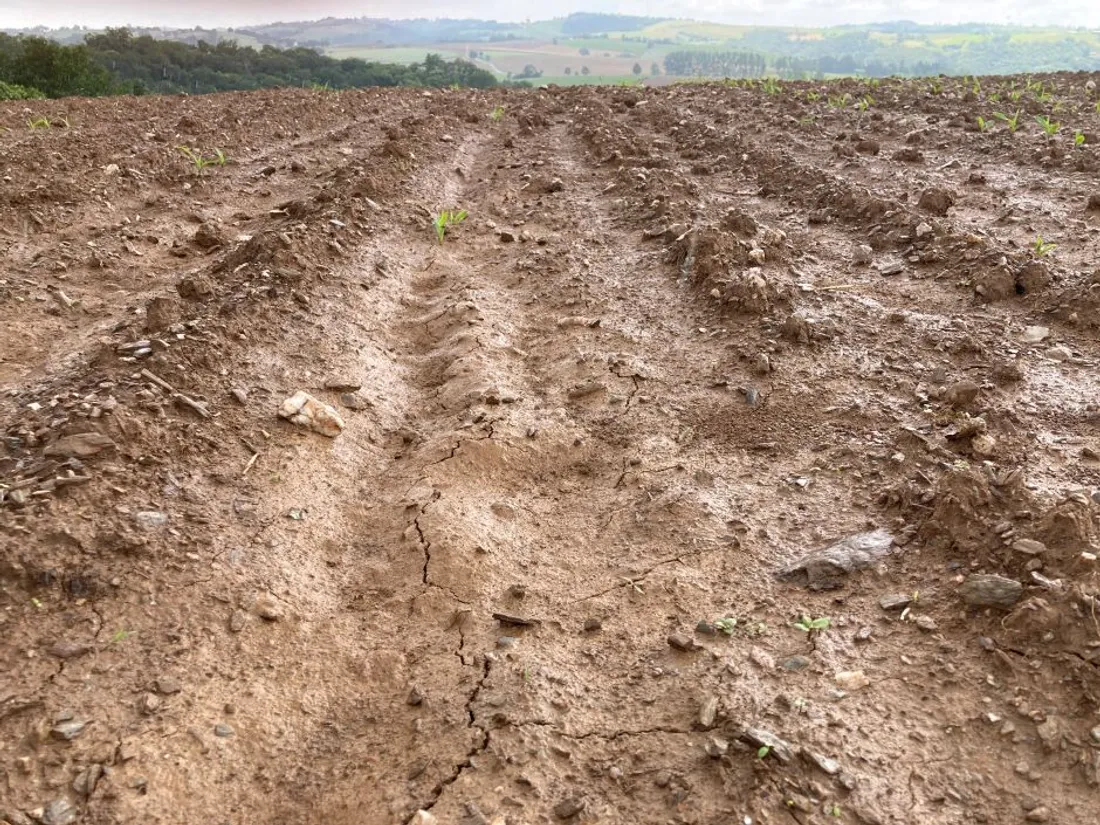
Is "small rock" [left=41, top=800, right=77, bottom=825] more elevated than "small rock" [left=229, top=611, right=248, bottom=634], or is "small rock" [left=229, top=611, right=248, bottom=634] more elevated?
"small rock" [left=229, top=611, right=248, bottom=634]

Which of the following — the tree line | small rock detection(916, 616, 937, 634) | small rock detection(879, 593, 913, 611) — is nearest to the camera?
small rock detection(916, 616, 937, 634)

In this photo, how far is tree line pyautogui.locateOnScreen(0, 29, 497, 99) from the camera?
859 inches

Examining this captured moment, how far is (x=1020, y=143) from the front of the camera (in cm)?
779

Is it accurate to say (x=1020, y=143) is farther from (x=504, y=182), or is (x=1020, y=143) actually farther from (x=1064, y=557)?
(x=1064, y=557)

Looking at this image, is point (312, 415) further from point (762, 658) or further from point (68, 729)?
point (762, 658)

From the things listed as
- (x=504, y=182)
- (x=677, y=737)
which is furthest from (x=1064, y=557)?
(x=504, y=182)

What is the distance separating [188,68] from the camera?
33.3 m

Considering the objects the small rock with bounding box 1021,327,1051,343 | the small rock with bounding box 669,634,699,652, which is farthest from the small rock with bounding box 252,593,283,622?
the small rock with bounding box 1021,327,1051,343

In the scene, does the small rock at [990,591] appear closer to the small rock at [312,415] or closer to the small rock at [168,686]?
the small rock at [168,686]

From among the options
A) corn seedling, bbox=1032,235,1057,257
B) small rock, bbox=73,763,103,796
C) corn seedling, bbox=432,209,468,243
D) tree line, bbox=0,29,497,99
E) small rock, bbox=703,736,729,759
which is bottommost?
small rock, bbox=73,763,103,796

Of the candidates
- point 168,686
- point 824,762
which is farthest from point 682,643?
point 168,686

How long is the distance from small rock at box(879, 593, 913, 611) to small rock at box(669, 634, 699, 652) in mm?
607

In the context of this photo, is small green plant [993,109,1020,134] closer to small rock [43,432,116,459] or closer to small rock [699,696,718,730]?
small rock [699,696,718,730]

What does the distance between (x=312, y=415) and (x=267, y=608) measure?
1.07 m
